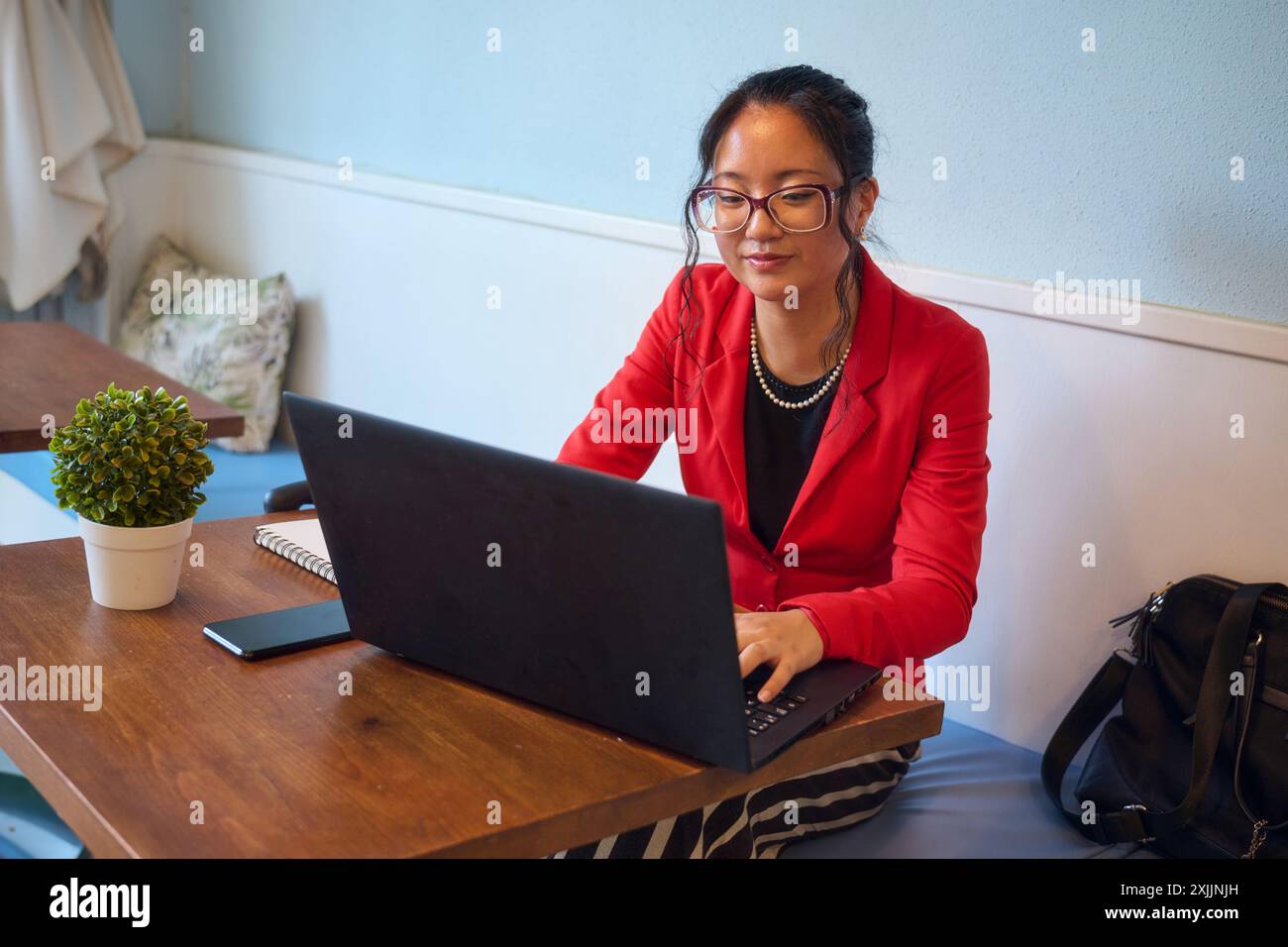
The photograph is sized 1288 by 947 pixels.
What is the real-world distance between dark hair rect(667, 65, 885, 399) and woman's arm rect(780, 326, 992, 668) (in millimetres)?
143

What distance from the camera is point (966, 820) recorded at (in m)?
1.57

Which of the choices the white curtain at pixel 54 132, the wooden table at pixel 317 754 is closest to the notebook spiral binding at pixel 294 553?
the wooden table at pixel 317 754

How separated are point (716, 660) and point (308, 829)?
0.29 metres

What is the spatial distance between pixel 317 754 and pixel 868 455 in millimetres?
780

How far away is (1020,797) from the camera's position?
167cm

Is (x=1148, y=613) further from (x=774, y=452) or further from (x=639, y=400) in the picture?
(x=639, y=400)

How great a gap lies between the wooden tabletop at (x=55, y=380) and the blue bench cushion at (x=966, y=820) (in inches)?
41.3

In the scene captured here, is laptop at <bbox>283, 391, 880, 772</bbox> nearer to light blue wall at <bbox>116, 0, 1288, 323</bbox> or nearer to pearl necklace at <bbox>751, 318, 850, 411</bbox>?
pearl necklace at <bbox>751, 318, 850, 411</bbox>

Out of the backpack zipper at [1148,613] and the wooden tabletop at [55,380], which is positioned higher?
the wooden tabletop at [55,380]

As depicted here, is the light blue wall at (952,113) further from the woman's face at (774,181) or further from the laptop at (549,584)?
the laptop at (549,584)

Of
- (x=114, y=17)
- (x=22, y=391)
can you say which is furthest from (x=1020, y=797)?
(x=114, y=17)

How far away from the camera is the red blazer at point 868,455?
1.44m

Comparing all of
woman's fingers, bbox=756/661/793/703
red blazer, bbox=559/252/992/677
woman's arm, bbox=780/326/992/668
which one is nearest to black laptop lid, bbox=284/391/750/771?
woman's fingers, bbox=756/661/793/703
